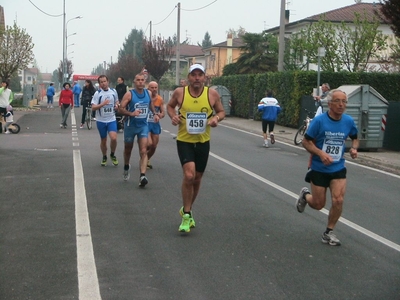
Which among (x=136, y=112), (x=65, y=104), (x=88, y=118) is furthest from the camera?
(x=65, y=104)

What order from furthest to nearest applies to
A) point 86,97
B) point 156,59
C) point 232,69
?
point 156,59 < point 232,69 < point 86,97

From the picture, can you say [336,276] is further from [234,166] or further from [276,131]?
[276,131]

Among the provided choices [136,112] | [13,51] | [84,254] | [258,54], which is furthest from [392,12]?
[258,54]

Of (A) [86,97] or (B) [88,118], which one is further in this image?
(A) [86,97]

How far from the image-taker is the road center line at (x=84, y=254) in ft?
19.0

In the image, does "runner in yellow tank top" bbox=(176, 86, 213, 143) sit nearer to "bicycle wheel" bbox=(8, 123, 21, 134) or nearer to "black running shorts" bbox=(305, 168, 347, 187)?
"black running shorts" bbox=(305, 168, 347, 187)

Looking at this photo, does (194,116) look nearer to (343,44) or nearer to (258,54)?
(343,44)

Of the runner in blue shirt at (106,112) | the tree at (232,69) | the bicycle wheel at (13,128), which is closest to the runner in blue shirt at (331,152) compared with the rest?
the runner in blue shirt at (106,112)

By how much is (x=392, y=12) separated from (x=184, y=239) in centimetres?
1153

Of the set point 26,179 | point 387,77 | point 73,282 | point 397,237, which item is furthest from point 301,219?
point 387,77

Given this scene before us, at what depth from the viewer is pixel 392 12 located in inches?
681

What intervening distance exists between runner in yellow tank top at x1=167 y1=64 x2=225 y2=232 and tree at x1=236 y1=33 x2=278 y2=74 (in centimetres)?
5120

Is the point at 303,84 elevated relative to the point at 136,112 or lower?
elevated

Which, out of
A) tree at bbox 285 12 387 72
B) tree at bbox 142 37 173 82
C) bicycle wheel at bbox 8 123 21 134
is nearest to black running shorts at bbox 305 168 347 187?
bicycle wheel at bbox 8 123 21 134
